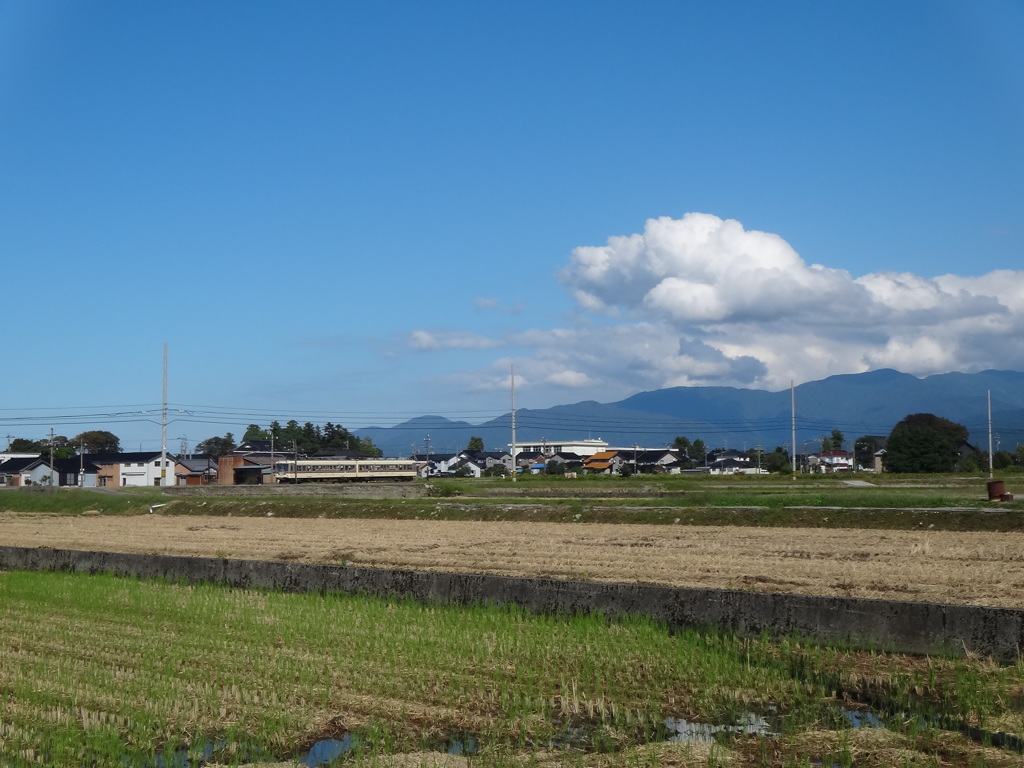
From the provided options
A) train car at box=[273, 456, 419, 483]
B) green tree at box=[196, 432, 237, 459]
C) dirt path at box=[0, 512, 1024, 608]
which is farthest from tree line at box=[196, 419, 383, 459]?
dirt path at box=[0, 512, 1024, 608]

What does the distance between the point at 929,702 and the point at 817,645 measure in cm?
211

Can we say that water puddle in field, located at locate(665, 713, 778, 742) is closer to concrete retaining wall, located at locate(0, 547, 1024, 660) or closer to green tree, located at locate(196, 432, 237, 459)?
concrete retaining wall, located at locate(0, 547, 1024, 660)

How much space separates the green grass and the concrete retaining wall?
293 millimetres

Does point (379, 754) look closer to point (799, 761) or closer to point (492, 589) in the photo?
point (799, 761)

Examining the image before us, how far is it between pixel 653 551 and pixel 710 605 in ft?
27.4

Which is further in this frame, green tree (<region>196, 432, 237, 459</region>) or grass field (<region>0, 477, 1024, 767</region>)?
green tree (<region>196, 432, 237, 459</region>)

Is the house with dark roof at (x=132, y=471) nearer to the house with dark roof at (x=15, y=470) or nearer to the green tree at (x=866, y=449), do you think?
the house with dark roof at (x=15, y=470)

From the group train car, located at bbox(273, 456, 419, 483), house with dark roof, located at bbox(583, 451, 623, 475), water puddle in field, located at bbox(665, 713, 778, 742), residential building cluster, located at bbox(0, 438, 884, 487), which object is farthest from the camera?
house with dark roof, located at bbox(583, 451, 623, 475)

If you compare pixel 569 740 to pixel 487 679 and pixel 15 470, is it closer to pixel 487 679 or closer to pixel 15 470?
pixel 487 679

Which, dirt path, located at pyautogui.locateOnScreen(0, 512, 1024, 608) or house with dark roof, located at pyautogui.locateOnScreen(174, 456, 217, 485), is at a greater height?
dirt path, located at pyautogui.locateOnScreen(0, 512, 1024, 608)

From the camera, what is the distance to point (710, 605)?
1039cm

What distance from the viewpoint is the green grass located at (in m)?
6.53

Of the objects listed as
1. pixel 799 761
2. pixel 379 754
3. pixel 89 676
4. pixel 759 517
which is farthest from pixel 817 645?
pixel 759 517

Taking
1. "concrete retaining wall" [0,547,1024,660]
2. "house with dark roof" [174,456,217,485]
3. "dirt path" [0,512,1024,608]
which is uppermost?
"concrete retaining wall" [0,547,1024,660]
